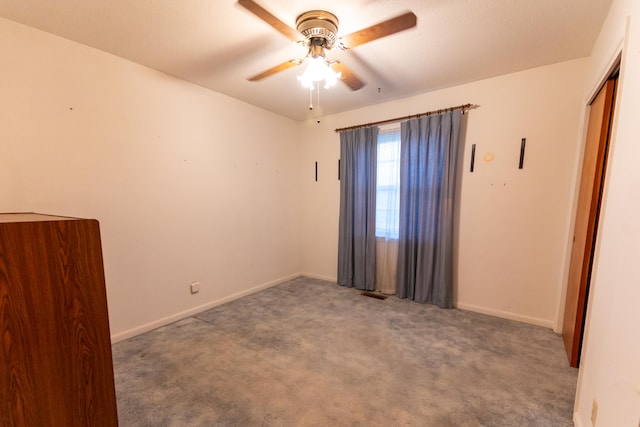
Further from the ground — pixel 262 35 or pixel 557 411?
pixel 262 35

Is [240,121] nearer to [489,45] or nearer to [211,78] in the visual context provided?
[211,78]

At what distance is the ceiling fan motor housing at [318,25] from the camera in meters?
1.66

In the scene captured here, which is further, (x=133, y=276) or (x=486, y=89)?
(x=486, y=89)

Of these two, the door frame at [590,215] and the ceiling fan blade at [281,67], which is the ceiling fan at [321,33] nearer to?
the ceiling fan blade at [281,67]

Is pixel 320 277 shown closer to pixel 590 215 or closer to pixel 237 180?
pixel 237 180

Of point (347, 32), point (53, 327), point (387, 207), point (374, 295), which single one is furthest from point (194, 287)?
point (347, 32)

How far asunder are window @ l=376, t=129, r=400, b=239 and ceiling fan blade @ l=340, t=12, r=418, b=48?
181cm

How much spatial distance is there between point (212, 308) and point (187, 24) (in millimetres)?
2681

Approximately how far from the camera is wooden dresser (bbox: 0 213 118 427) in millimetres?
→ 879

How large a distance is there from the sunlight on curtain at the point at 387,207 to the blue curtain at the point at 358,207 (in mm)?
80

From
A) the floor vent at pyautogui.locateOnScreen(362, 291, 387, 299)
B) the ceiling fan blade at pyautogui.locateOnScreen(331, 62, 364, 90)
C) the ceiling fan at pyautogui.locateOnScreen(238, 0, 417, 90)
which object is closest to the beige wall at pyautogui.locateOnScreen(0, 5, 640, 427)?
the floor vent at pyautogui.locateOnScreen(362, 291, 387, 299)

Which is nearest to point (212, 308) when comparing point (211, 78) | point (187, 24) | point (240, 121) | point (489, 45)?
point (240, 121)

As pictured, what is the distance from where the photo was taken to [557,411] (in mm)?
1522

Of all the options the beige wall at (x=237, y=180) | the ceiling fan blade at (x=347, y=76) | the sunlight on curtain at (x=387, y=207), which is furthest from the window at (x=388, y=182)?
the ceiling fan blade at (x=347, y=76)
